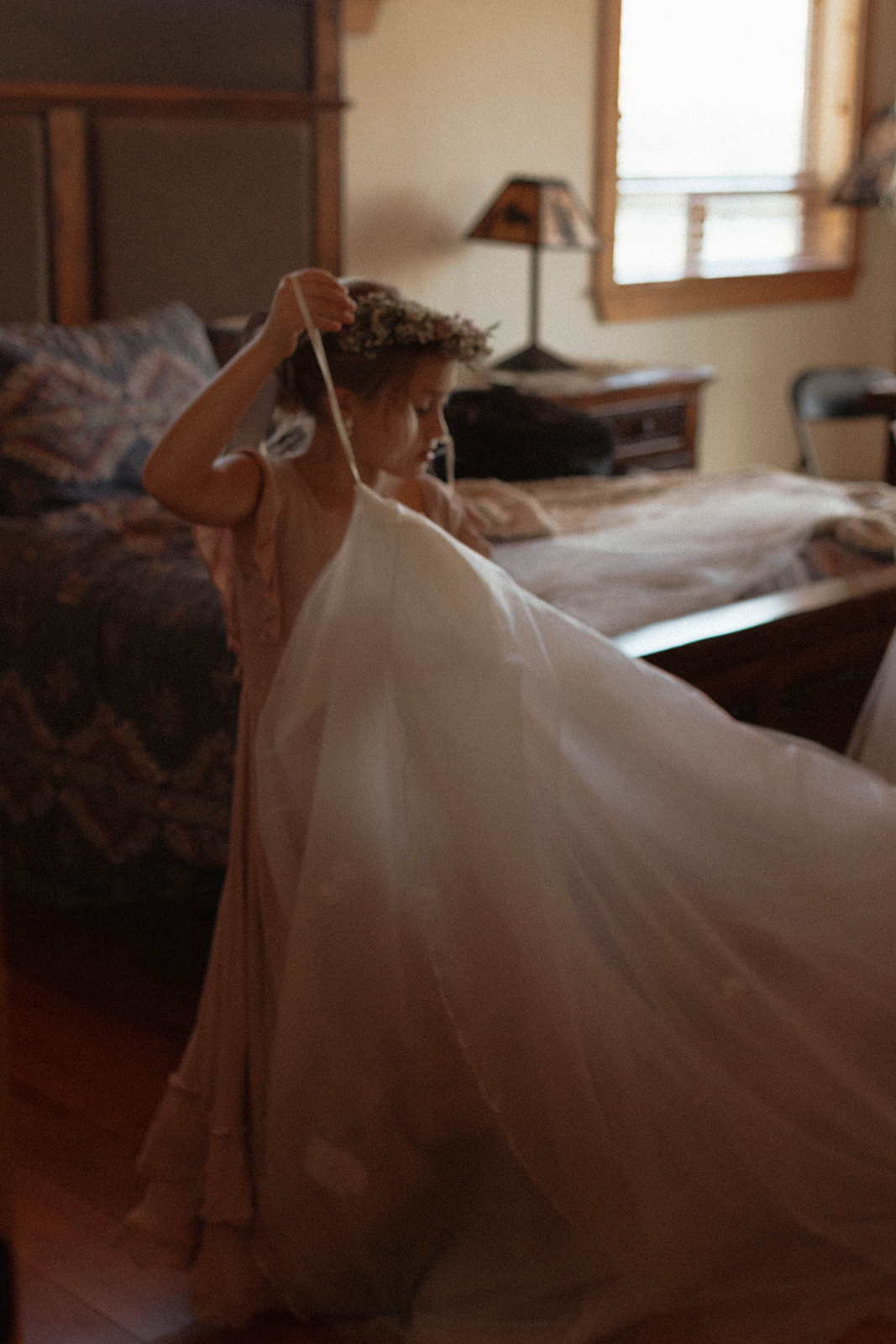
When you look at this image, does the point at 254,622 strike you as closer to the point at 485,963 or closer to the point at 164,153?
the point at 485,963

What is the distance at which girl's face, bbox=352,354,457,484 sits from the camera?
5.24 ft

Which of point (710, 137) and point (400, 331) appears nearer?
point (400, 331)

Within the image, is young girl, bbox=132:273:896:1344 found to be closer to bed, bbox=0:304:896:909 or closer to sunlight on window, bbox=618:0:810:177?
bed, bbox=0:304:896:909

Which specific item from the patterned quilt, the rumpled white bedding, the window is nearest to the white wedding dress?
the rumpled white bedding

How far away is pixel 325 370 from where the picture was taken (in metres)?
1.48

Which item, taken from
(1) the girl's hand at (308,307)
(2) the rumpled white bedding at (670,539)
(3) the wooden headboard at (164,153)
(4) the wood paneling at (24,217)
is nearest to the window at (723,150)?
(3) the wooden headboard at (164,153)

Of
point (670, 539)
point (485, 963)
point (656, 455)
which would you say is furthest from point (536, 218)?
point (485, 963)

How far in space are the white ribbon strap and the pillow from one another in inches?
57.4

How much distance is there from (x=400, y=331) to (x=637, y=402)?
2888 mm

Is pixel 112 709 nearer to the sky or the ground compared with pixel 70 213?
nearer to the ground

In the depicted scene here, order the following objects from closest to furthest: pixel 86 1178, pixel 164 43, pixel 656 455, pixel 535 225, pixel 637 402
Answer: pixel 86 1178 < pixel 164 43 < pixel 535 225 < pixel 637 402 < pixel 656 455

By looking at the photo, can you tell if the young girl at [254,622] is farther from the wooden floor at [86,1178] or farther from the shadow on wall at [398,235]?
the shadow on wall at [398,235]

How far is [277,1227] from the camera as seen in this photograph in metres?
1.56

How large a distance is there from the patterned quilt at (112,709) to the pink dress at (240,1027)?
0.62 meters
